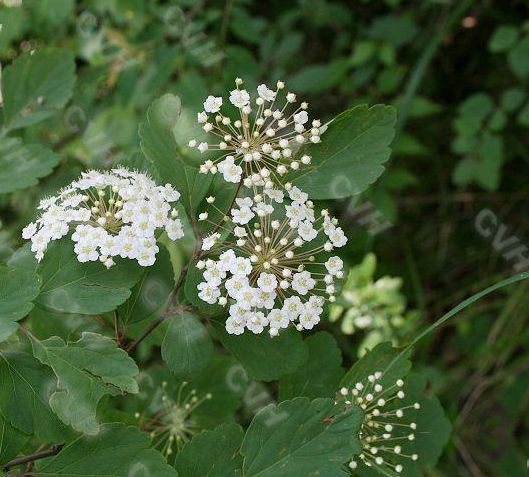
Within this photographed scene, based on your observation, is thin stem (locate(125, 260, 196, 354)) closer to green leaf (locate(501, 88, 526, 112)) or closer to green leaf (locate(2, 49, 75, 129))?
green leaf (locate(2, 49, 75, 129))

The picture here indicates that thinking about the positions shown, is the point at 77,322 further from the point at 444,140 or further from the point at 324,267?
the point at 444,140

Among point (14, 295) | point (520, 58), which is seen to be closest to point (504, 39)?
point (520, 58)

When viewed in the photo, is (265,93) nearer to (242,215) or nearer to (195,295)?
(242,215)

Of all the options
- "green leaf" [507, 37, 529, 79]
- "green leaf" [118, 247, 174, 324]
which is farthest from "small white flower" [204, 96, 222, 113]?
"green leaf" [507, 37, 529, 79]

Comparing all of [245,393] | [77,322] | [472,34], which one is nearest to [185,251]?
[245,393]

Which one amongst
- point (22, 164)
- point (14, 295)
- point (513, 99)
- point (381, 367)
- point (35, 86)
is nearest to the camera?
point (14, 295)

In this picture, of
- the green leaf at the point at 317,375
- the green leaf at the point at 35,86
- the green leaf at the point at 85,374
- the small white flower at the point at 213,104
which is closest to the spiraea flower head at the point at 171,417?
the green leaf at the point at 317,375
